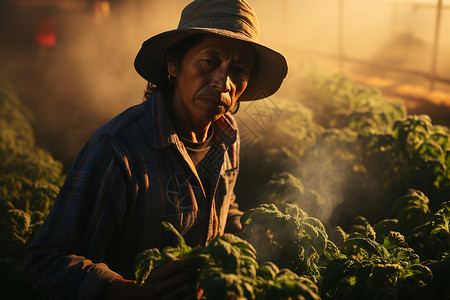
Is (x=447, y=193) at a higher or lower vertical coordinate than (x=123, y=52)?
higher

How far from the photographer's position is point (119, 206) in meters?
1.94

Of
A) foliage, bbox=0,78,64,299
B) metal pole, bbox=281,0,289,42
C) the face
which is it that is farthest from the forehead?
metal pole, bbox=281,0,289,42

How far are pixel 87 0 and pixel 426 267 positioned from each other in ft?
57.2

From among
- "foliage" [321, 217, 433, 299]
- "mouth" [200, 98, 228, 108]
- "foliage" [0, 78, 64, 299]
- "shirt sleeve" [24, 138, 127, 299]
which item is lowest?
"foliage" [0, 78, 64, 299]

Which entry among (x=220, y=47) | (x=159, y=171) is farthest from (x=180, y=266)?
(x=220, y=47)

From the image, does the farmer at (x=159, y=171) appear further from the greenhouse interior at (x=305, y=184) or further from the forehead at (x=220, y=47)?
the greenhouse interior at (x=305, y=184)

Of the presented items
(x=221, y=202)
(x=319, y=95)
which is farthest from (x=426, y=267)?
(x=319, y=95)

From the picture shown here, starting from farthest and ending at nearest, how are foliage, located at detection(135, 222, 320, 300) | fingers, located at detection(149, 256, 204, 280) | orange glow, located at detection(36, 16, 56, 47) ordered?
orange glow, located at detection(36, 16, 56, 47)
fingers, located at detection(149, 256, 204, 280)
foliage, located at detection(135, 222, 320, 300)

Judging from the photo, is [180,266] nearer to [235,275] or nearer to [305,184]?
[235,275]

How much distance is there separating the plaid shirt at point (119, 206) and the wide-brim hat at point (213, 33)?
0.75 feet

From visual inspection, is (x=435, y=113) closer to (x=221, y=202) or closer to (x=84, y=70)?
(x=221, y=202)

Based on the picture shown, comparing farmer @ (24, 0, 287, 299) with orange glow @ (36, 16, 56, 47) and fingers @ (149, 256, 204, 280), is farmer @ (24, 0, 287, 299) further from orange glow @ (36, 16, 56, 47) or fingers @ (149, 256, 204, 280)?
orange glow @ (36, 16, 56, 47)

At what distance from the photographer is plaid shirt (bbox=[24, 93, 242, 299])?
70.7 inches

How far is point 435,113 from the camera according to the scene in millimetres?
7078
